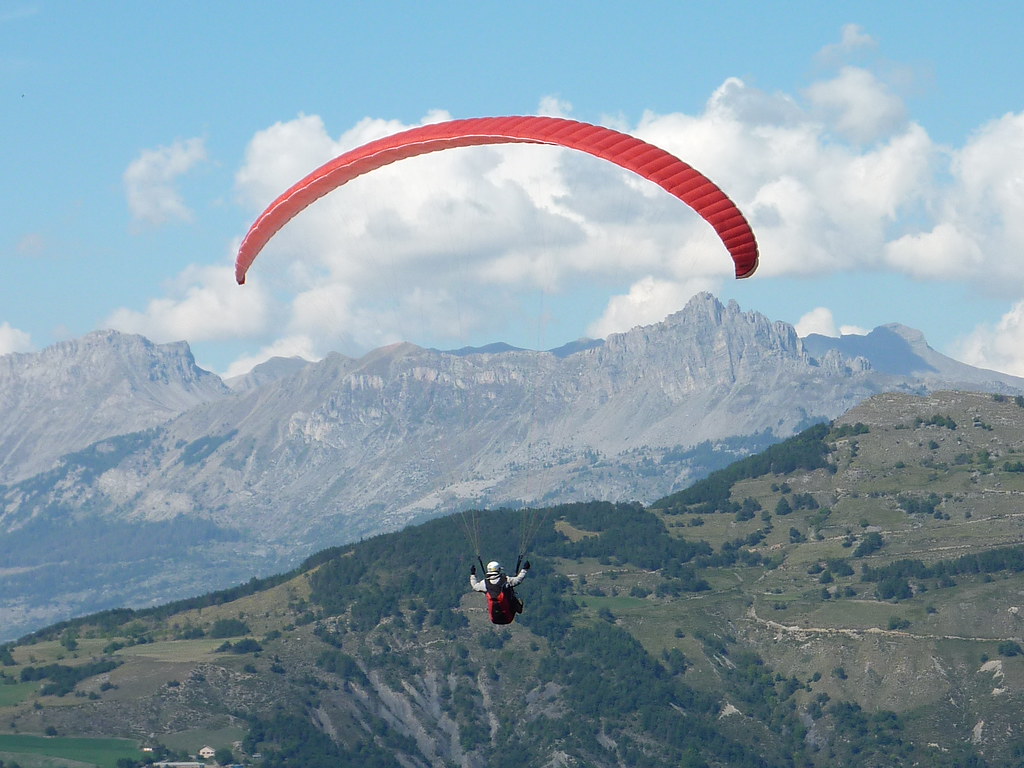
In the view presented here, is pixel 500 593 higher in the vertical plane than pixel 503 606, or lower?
higher

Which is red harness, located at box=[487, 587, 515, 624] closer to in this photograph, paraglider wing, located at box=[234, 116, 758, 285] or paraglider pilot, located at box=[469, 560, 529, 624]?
paraglider pilot, located at box=[469, 560, 529, 624]

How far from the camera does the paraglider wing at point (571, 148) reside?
218 ft

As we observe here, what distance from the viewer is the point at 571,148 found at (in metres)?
66.5

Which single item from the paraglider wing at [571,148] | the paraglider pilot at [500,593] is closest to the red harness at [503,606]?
the paraglider pilot at [500,593]

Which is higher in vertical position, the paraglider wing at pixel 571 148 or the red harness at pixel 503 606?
the paraglider wing at pixel 571 148

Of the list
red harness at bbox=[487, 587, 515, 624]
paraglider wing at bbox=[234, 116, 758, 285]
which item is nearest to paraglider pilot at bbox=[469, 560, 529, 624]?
red harness at bbox=[487, 587, 515, 624]

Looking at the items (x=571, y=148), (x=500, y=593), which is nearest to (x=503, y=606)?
(x=500, y=593)

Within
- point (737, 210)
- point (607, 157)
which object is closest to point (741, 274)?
point (737, 210)

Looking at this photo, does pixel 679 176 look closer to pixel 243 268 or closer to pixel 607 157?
pixel 607 157

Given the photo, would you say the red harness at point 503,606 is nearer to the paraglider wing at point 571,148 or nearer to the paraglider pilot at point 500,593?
the paraglider pilot at point 500,593

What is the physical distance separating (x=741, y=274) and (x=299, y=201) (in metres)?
22.3

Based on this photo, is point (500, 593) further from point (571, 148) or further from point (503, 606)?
point (571, 148)

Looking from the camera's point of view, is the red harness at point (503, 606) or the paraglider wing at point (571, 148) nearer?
the red harness at point (503, 606)

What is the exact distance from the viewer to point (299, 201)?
74938 mm
